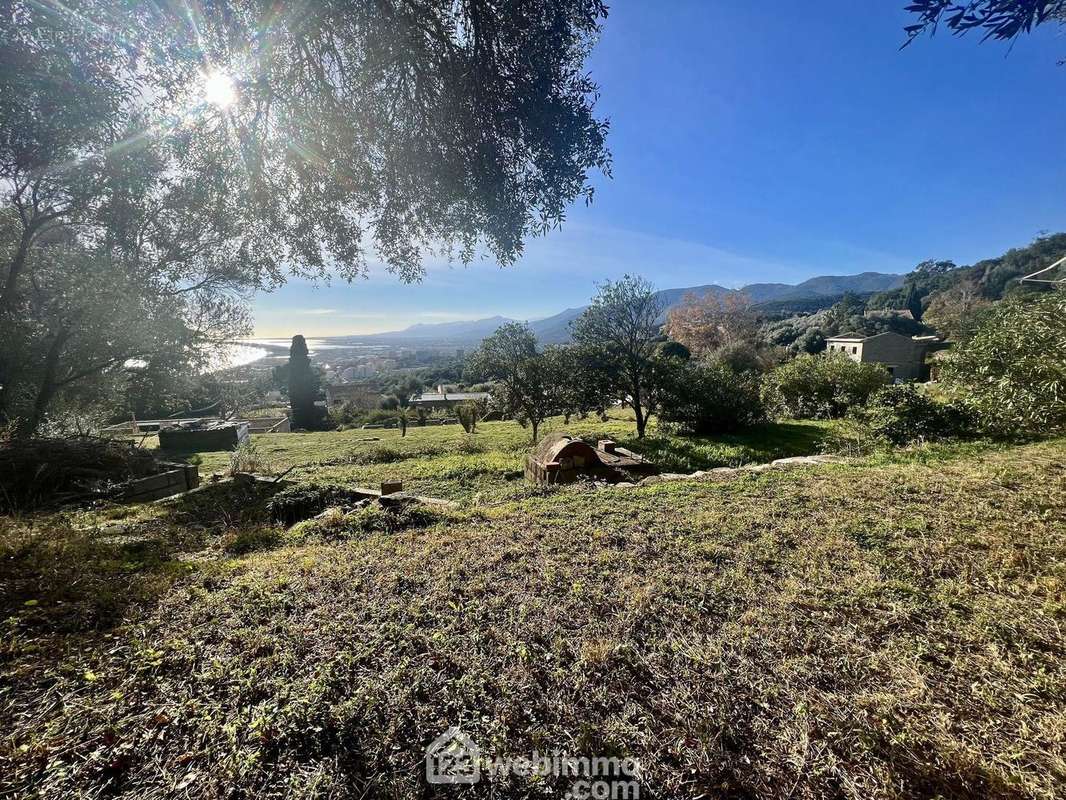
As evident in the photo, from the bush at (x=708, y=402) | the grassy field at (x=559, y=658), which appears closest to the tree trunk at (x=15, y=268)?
the grassy field at (x=559, y=658)

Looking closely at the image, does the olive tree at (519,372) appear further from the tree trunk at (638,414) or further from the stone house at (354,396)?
the stone house at (354,396)

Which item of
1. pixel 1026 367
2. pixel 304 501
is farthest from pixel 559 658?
pixel 1026 367

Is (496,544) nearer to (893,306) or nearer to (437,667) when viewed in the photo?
(437,667)

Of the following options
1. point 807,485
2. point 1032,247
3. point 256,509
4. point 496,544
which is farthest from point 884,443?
point 1032,247

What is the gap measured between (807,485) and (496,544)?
13.5 ft

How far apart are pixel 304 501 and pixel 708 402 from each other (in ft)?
42.1

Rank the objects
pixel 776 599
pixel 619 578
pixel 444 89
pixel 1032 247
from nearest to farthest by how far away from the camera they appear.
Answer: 1. pixel 776 599
2. pixel 619 578
3. pixel 444 89
4. pixel 1032 247

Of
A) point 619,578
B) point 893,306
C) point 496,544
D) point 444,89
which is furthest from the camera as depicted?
point 893,306

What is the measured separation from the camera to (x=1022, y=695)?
1.67m

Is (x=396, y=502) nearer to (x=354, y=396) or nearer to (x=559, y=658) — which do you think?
(x=559, y=658)

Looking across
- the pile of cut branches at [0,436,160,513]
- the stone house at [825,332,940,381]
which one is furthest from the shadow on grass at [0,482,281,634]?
the stone house at [825,332,940,381]

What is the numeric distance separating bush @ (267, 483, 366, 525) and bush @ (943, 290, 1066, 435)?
8928mm

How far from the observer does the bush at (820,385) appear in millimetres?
15656

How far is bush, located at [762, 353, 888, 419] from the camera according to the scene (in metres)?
15.7
